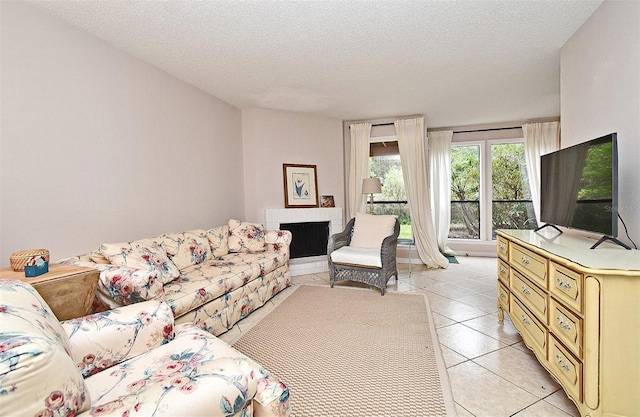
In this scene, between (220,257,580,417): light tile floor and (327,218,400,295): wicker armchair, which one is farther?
(327,218,400,295): wicker armchair

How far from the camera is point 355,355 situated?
214cm

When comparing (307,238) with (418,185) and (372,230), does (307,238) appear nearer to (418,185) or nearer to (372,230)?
(372,230)

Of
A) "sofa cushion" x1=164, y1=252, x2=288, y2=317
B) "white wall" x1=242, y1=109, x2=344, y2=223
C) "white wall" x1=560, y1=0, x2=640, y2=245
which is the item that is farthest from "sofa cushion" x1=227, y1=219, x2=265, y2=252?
"white wall" x1=560, y1=0, x2=640, y2=245

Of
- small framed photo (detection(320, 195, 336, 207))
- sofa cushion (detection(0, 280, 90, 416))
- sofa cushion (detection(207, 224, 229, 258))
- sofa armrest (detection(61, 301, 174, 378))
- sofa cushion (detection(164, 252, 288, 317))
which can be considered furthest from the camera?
small framed photo (detection(320, 195, 336, 207))

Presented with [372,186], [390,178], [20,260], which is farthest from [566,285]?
[390,178]

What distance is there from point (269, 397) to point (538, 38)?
3.25 metres

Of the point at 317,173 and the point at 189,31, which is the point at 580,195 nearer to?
the point at 189,31

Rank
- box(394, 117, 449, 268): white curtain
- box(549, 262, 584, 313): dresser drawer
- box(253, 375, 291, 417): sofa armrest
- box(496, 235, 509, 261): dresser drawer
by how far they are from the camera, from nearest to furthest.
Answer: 1. box(253, 375, 291, 417): sofa armrest
2. box(549, 262, 584, 313): dresser drawer
3. box(496, 235, 509, 261): dresser drawer
4. box(394, 117, 449, 268): white curtain

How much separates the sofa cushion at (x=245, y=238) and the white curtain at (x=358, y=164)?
1.87m

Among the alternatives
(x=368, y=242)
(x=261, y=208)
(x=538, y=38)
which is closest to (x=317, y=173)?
(x=261, y=208)

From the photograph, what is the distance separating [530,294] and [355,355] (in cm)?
125

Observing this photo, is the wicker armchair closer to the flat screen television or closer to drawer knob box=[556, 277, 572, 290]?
the flat screen television

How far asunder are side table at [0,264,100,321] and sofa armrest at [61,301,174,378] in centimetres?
36

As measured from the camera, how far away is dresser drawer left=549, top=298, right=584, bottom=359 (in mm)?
1379
